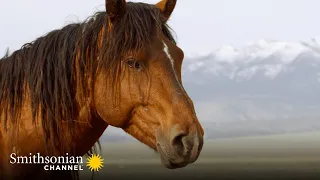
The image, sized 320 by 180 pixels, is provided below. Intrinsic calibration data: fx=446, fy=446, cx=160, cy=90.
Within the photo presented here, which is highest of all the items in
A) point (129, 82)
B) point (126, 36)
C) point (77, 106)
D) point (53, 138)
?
point (126, 36)

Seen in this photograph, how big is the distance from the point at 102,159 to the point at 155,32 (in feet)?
6.49

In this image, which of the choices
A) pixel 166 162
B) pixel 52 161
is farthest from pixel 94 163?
pixel 166 162

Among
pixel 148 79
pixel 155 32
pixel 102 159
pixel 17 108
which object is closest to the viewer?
pixel 148 79

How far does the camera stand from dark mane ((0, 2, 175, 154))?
5.05m

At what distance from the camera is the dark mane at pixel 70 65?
199 inches

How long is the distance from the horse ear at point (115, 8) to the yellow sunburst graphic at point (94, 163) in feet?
6.33

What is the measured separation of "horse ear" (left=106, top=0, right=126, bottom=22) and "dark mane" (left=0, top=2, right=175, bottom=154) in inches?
2.8

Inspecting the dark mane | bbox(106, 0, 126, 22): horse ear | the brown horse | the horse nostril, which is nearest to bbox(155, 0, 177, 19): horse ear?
the brown horse

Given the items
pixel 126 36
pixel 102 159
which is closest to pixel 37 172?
pixel 102 159

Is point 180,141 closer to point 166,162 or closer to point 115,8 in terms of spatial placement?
point 166,162

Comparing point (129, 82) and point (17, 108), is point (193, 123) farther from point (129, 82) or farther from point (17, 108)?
point (17, 108)

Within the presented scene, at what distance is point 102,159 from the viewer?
604cm

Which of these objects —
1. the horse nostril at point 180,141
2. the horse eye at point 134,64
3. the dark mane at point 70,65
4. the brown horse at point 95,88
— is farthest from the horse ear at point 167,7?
the horse nostril at point 180,141

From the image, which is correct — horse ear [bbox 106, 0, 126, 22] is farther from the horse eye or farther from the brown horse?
the horse eye
